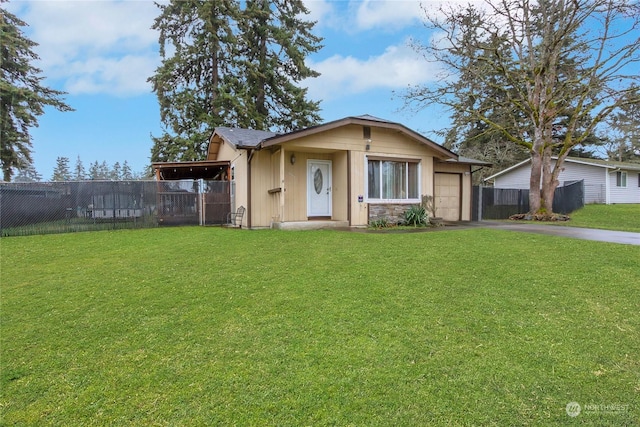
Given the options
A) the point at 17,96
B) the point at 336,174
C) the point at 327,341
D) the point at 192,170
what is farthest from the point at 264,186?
the point at 17,96

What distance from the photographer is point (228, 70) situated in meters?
→ 24.4

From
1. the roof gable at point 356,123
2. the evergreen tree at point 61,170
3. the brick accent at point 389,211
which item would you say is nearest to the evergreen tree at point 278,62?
the roof gable at point 356,123

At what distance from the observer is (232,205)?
12750mm

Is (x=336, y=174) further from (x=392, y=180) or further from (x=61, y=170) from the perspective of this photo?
(x=61, y=170)

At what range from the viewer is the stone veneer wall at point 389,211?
1077cm

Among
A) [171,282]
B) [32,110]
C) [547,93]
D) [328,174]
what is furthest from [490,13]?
[32,110]

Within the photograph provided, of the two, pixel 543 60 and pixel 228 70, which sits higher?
pixel 228 70

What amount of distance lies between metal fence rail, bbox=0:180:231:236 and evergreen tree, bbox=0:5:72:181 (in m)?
12.3

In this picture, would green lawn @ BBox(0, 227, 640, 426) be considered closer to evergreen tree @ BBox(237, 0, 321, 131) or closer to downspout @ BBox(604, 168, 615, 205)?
evergreen tree @ BBox(237, 0, 321, 131)

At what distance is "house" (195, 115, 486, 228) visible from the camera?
10.3 meters

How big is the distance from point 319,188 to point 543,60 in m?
10.9

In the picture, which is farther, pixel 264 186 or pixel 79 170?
pixel 79 170

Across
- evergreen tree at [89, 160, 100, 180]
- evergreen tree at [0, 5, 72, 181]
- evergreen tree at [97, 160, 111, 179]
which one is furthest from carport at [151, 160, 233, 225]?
evergreen tree at [97, 160, 111, 179]

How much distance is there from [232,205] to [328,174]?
4.03 metres
